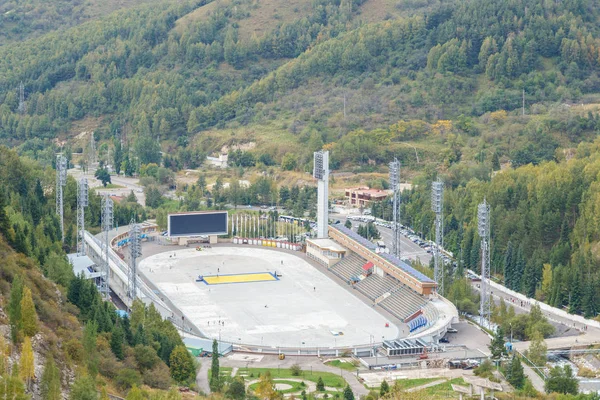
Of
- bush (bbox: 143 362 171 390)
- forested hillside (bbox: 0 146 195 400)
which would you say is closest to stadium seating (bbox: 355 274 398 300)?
forested hillside (bbox: 0 146 195 400)

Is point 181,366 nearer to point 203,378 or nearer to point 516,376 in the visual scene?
point 203,378

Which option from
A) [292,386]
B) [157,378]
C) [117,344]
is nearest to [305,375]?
[292,386]

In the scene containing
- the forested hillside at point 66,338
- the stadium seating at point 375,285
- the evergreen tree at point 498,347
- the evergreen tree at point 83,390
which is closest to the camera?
the evergreen tree at point 83,390

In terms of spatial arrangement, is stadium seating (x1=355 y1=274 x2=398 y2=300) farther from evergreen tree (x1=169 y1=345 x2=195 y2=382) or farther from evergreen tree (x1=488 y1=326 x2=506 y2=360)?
evergreen tree (x1=169 y1=345 x2=195 y2=382)

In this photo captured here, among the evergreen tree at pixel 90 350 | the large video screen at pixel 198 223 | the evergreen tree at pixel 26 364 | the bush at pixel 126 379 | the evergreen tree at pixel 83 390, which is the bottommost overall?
the large video screen at pixel 198 223

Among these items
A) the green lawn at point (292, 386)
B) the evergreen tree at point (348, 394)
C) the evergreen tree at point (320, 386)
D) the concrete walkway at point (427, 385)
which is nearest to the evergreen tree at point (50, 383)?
the evergreen tree at point (348, 394)

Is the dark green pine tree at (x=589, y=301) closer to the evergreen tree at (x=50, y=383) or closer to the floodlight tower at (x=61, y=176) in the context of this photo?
the floodlight tower at (x=61, y=176)

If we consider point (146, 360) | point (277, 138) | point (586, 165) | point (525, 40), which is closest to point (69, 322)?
point (146, 360)

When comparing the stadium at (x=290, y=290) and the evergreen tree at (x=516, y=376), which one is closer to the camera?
the evergreen tree at (x=516, y=376)

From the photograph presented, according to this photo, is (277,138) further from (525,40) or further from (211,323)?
(211,323)
